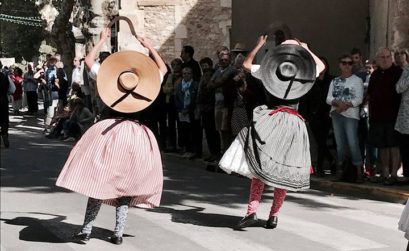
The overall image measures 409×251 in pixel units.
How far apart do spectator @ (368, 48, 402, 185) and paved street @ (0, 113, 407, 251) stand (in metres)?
0.90

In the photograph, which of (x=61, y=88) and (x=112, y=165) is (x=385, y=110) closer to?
(x=112, y=165)

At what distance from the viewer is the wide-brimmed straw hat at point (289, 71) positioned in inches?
263

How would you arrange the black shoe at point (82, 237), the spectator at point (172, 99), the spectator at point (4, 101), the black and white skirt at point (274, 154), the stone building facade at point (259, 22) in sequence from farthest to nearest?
the spectator at point (4, 101) < the stone building facade at point (259, 22) < the spectator at point (172, 99) < the black and white skirt at point (274, 154) < the black shoe at point (82, 237)

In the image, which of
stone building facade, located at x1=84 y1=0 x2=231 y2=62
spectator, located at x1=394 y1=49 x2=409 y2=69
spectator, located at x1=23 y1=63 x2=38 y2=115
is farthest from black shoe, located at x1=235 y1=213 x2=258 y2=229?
spectator, located at x1=23 y1=63 x2=38 y2=115

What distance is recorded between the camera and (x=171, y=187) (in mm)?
9789

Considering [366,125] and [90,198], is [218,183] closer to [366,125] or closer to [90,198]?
[366,125]

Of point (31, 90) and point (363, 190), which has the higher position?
point (31, 90)

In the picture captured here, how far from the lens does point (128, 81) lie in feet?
20.4

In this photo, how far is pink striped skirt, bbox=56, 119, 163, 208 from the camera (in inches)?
232

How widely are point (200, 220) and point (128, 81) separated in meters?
1.88

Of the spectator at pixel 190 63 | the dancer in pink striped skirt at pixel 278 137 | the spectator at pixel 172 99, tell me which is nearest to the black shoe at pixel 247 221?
the dancer in pink striped skirt at pixel 278 137

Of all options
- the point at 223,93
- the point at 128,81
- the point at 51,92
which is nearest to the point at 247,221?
the point at 128,81

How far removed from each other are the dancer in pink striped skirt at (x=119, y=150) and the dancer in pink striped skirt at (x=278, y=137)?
3.03ft

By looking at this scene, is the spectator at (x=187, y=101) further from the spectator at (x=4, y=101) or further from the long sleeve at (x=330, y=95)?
the spectator at (x=4, y=101)
